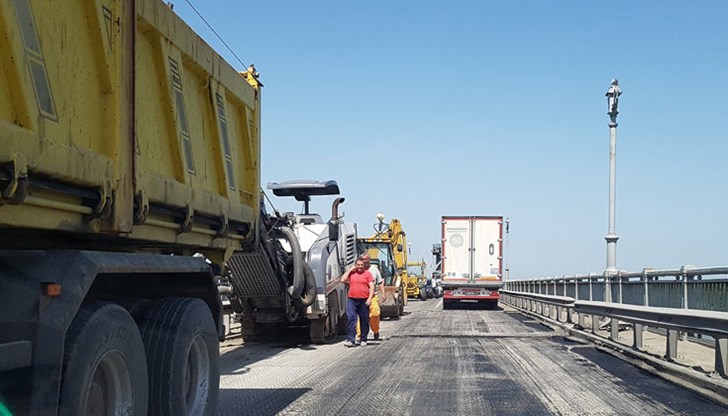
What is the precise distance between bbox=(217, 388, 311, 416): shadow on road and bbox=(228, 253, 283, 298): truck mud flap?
3.21 m

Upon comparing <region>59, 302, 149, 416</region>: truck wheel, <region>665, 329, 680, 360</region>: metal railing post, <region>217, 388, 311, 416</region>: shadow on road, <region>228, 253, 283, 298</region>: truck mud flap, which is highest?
<region>228, 253, 283, 298</region>: truck mud flap

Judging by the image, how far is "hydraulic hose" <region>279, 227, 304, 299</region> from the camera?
12117 mm

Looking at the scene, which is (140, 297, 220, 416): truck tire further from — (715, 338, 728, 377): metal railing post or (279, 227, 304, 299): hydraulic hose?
(279, 227, 304, 299): hydraulic hose

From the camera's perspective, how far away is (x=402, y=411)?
7.29 metres

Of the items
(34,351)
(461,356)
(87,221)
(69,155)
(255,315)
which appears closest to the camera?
(34,351)

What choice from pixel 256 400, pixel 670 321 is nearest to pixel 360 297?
pixel 670 321

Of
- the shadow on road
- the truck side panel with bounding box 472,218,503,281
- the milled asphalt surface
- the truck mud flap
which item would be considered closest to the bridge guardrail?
the milled asphalt surface

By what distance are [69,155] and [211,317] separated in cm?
252

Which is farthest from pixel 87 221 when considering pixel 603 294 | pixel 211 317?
pixel 603 294

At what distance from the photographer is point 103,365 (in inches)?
168

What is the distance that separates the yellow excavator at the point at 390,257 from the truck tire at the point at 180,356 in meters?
16.5

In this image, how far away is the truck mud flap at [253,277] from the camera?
1182 centimetres

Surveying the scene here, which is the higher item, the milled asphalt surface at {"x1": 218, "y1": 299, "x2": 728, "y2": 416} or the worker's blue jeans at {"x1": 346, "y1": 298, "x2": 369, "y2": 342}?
the worker's blue jeans at {"x1": 346, "y1": 298, "x2": 369, "y2": 342}

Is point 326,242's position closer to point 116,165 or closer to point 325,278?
point 325,278
